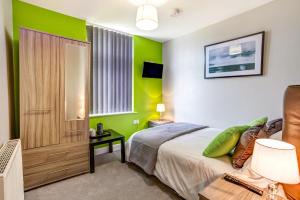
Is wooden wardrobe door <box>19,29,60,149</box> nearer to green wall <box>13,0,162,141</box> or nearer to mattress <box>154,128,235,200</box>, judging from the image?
green wall <box>13,0,162,141</box>

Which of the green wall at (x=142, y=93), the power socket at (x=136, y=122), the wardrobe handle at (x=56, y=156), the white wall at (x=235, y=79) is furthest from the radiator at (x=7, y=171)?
the white wall at (x=235, y=79)

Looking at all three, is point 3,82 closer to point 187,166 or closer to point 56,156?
point 56,156

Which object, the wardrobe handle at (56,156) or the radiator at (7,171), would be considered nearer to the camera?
the radiator at (7,171)

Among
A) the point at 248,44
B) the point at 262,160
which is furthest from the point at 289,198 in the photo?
the point at 248,44

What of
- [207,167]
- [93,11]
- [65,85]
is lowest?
[207,167]

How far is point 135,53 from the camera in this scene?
3.87m

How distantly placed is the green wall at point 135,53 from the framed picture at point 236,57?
1.42 meters

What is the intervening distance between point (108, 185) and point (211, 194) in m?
1.59

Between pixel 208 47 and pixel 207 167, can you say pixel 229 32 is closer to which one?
pixel 208 47

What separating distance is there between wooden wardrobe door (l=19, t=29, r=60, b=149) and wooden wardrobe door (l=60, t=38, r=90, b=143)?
0.07m

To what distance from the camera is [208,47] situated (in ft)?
10.8

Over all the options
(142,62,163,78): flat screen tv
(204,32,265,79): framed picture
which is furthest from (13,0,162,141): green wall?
(204,32,265,79): framed picture

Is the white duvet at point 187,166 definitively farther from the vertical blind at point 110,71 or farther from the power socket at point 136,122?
the vertical blind at point 110,71

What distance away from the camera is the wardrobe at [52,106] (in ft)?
6.81
